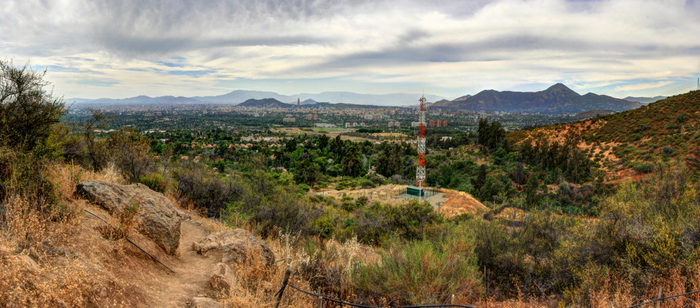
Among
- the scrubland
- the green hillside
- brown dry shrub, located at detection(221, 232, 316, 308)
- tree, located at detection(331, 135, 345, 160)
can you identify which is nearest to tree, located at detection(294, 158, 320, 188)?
tree, located at detection(331, 135, 345, 160)

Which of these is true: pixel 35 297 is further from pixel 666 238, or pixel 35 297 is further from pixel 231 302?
pixel 666 238

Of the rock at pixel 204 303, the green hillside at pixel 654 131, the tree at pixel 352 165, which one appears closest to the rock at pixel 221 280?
the rock at pixel 204 303

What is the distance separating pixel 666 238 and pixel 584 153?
3019 cm

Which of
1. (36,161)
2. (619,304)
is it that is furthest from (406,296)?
(36,161)

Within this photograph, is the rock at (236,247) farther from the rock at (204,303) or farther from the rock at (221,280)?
the rock at (204,303)

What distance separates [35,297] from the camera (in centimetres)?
267

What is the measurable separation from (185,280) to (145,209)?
1.57 metres

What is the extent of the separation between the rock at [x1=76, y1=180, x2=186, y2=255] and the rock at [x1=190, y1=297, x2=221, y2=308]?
70.8 inches

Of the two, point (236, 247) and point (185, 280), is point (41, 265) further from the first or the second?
point (236, 247)

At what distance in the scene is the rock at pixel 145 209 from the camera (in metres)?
4.97

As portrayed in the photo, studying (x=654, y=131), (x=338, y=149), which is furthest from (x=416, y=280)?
(x=338, y=149)

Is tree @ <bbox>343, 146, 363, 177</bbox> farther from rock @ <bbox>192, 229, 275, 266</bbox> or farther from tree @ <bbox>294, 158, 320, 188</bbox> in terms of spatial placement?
rock @ <bbox>192, 229, 275, 266</bbox>

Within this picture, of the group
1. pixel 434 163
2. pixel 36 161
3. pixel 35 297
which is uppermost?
pixel 36 161

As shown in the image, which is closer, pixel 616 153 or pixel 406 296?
pixel 406 296
